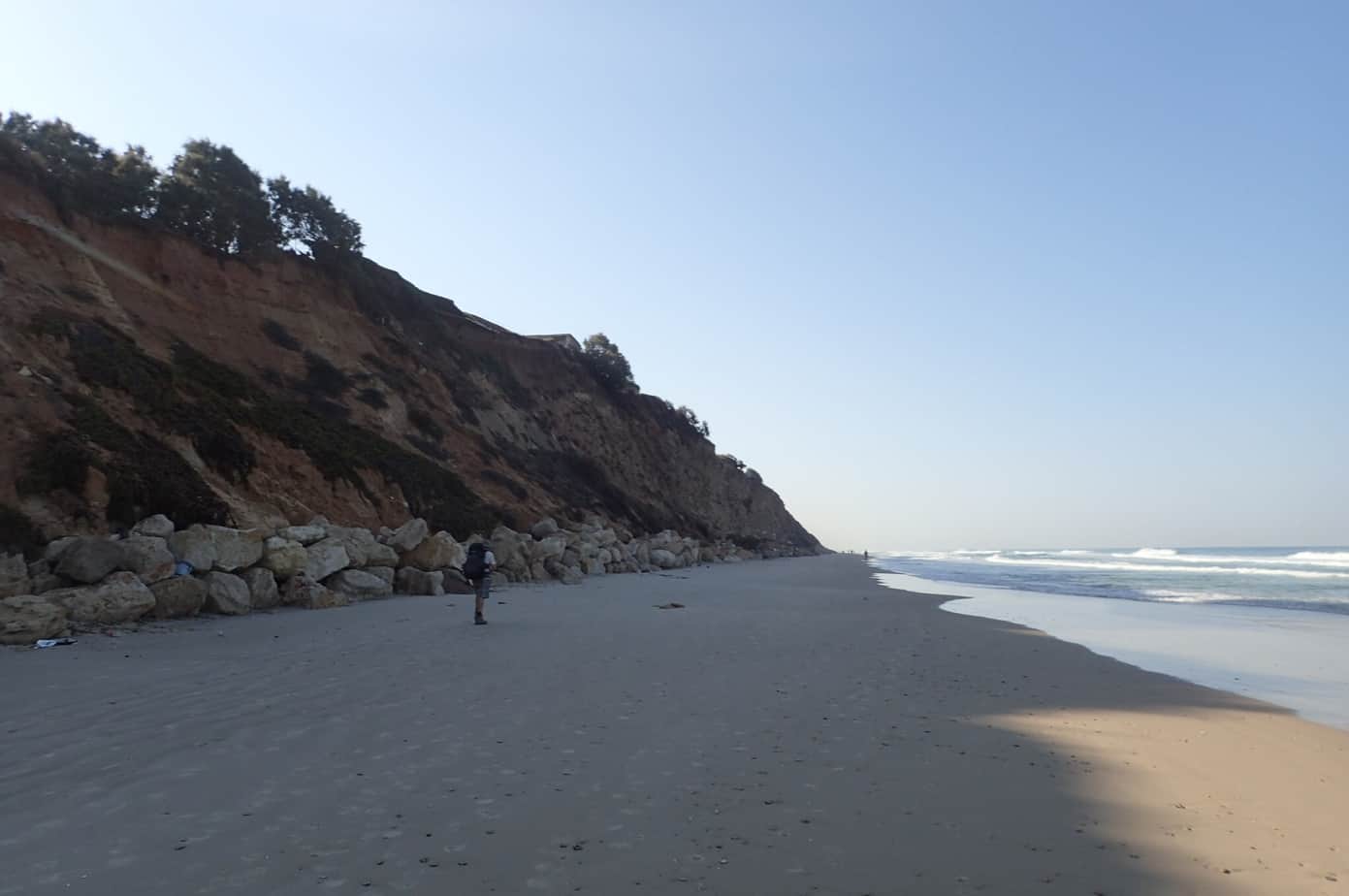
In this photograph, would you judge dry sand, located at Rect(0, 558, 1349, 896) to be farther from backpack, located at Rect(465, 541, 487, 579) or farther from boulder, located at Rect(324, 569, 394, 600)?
boulder, located at Rect(324, 569, 394, 600)

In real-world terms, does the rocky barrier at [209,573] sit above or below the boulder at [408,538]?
below

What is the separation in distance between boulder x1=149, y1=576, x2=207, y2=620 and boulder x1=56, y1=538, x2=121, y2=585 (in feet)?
2.01

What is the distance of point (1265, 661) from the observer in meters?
11.7

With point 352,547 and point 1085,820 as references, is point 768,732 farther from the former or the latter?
point 352,547

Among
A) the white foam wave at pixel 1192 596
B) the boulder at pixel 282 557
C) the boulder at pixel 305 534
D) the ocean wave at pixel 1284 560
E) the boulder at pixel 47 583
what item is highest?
the ocean wave at pixel 1284 560

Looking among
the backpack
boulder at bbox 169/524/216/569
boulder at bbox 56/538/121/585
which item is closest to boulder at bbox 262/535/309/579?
boulder at bbox 169/524/216/569

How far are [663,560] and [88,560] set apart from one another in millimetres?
24574

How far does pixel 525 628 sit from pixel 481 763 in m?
7.00

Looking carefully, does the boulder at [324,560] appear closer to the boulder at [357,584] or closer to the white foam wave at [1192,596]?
Answer: the boulder at [357,584]

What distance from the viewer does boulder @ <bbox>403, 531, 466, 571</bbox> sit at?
17391mm

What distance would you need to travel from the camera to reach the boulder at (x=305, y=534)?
1426 cm

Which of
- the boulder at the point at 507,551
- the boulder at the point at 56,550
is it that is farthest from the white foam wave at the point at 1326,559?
the boulder at the point at 56,550

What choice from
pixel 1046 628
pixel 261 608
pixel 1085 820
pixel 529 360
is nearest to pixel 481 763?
pixel 1085 820

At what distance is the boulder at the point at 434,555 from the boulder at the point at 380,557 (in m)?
0.92
